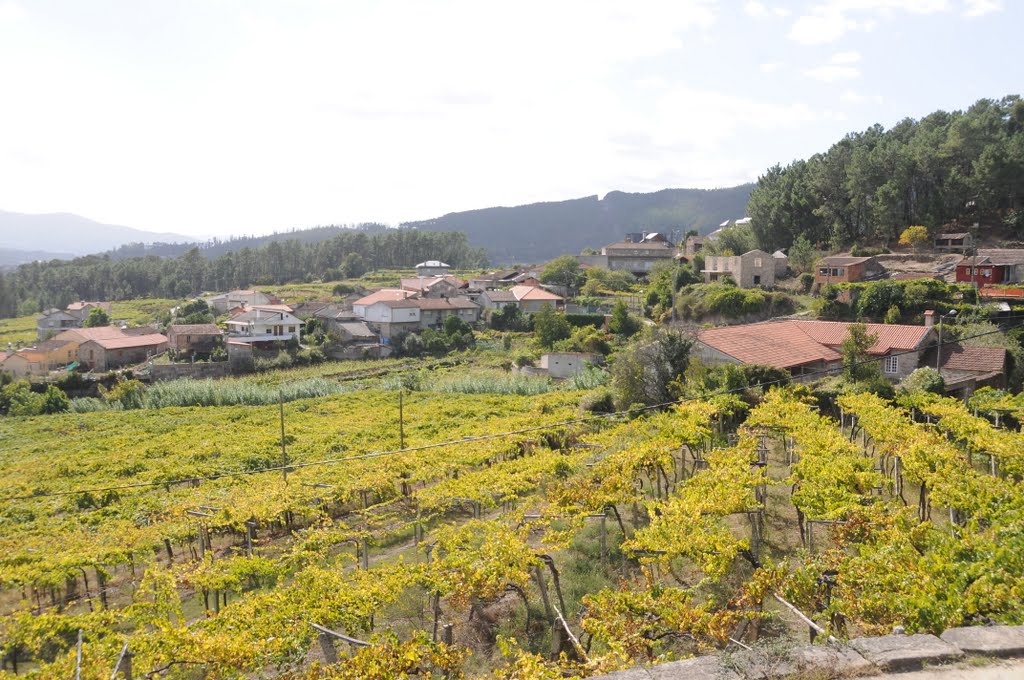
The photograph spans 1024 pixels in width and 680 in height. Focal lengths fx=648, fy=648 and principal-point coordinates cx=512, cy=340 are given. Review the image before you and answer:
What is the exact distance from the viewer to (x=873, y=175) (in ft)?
155

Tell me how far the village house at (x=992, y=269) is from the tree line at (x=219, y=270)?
274 ft

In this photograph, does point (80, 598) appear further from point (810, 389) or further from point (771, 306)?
point (771, 306)

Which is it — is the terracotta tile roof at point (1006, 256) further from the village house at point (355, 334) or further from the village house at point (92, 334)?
the village house at point (92, 334)

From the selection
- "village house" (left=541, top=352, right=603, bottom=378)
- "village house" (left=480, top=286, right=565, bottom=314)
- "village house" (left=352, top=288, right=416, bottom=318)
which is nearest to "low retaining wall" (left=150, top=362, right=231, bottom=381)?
"village house" (left=352, top=288, right=416, bottom=318)

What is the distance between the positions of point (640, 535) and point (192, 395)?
36.5 metres

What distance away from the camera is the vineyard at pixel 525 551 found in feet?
24.5

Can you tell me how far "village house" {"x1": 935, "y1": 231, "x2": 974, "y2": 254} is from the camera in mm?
41625

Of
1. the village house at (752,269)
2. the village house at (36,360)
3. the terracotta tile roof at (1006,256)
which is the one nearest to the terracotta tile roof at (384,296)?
the village house at (36,360)

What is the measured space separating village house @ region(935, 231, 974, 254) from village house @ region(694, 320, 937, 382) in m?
18.5

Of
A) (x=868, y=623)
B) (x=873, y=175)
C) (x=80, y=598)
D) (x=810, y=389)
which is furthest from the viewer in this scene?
(x=873, y=175)

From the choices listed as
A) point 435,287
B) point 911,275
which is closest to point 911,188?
point 911,275

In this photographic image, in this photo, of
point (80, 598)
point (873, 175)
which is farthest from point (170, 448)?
point (873, 175)

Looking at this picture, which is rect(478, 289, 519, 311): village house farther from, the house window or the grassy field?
the grassy field

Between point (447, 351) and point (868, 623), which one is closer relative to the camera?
point (868, 623)
